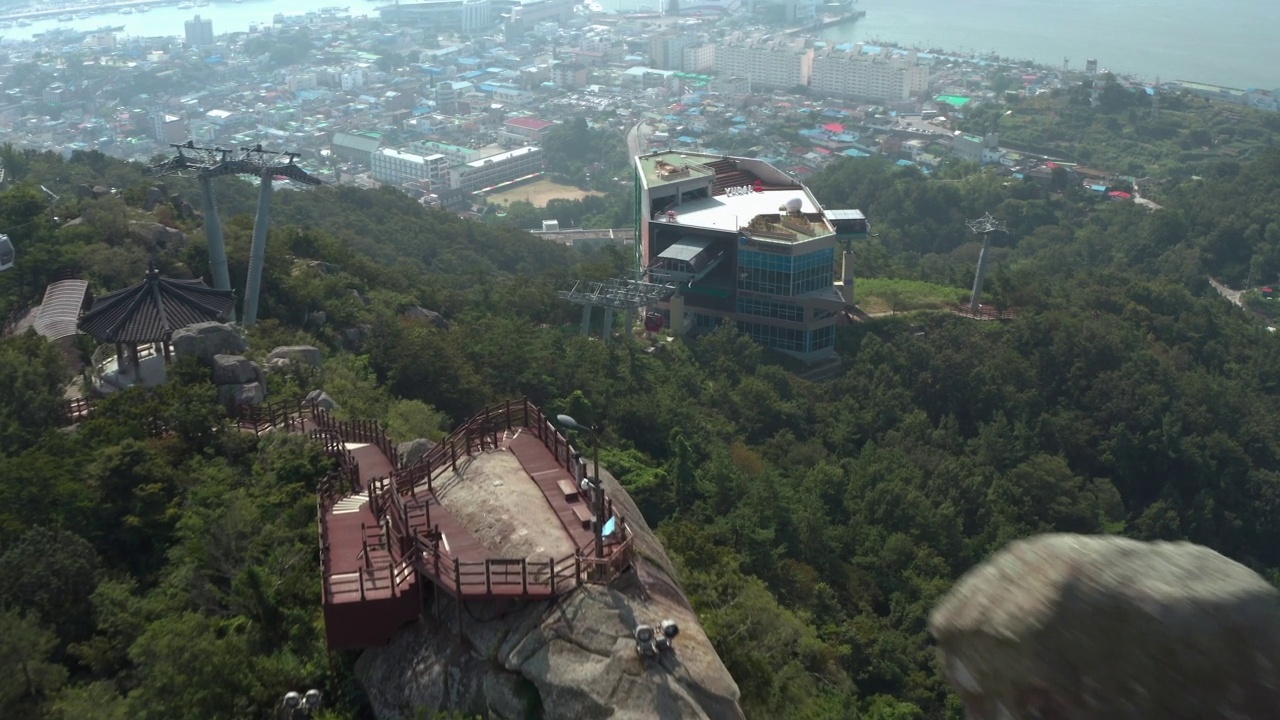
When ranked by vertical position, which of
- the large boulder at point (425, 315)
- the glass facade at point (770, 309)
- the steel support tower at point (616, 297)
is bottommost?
the glass facade at point (770, 309)

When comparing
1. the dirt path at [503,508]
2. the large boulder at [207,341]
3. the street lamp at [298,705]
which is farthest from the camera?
the large boulder at [207,341]

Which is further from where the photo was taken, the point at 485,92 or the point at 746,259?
the point at 485,92

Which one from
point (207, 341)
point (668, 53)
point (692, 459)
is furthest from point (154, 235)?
point (668, 53)

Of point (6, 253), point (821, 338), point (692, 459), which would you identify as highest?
point (6, 253)

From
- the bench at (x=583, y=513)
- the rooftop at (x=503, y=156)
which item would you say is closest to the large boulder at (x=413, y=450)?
the bench at (x=583, y=513)

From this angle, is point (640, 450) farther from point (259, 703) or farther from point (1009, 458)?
point (259, 703)

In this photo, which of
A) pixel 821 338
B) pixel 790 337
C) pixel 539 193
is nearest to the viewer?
pixel 790 337

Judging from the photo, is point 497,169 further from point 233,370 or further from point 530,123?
point 233,370

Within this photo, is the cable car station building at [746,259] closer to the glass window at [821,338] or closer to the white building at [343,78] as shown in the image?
the glass window at [821,338]
